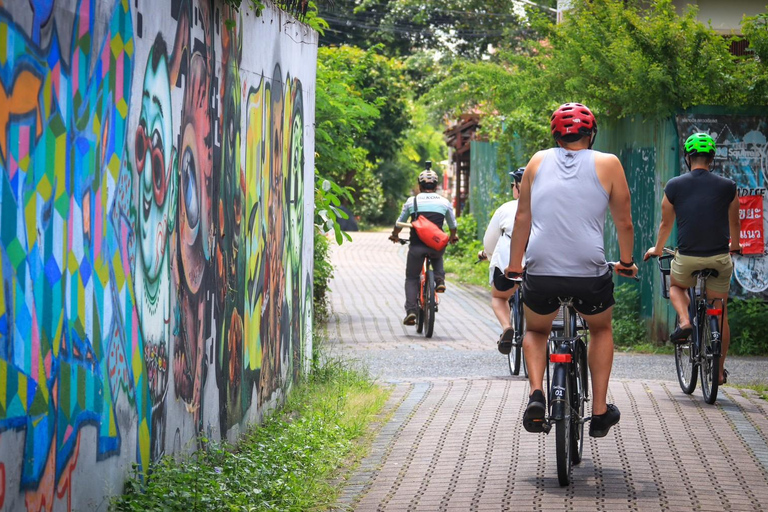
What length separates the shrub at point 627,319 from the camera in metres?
12.3

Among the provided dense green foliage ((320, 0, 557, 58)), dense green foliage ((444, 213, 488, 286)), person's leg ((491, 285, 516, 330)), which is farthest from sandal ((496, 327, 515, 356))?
dense green foliage ((320, 0, 557, 58))

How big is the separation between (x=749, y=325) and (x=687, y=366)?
3.29 meters

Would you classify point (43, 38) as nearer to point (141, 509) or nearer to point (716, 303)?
point (141, 509)

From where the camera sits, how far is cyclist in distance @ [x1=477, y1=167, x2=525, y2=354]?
9555mm

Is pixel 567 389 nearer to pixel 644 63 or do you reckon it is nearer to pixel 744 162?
pixel 744 162

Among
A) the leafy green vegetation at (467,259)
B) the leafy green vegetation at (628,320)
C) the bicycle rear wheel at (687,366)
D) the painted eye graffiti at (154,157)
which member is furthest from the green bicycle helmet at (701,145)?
the leafy green vegetation at (467,259)

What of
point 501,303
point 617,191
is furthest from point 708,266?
point 617,191

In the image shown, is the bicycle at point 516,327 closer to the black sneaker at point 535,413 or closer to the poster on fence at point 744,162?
the poster on fence at point 744,162

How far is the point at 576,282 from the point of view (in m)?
5.59

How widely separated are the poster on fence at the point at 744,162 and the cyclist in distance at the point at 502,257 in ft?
8.95

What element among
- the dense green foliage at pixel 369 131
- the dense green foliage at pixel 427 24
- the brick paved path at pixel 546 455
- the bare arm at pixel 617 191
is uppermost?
the dense green foliage at pixel 427 24

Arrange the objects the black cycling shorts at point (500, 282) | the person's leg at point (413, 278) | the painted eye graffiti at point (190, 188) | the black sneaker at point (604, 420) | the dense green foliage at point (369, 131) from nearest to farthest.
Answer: the painted eye graffiti at point (190, 188), the black sneaker at point (604, 420), the black cycling shorts at point (500, 282), the dense green foliage at point (369, 131), the person's leg at point (413, 278)

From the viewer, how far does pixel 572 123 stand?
19.0 ft

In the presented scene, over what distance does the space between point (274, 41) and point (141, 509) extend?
12.4 feet
